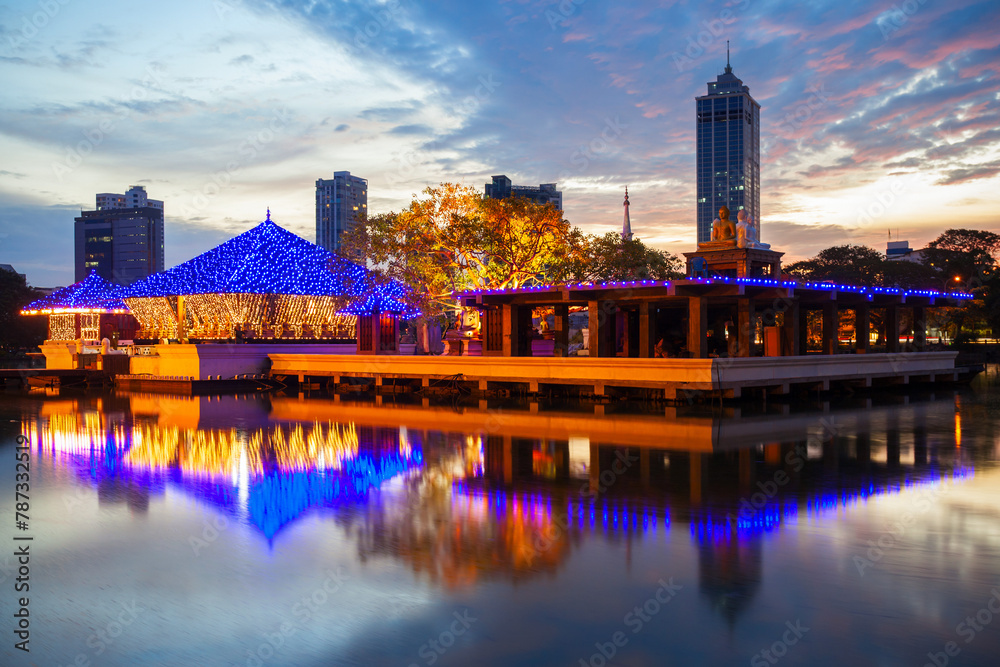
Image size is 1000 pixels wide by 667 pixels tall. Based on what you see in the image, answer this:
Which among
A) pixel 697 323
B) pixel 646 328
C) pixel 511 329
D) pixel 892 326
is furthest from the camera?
pixel 892 326

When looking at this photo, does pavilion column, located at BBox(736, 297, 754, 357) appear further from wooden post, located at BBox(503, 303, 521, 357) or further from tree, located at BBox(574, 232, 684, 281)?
tree, located at BBox(574, 232, 684, 281)

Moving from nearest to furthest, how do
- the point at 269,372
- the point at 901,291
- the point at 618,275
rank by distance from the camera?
1. the point at 901,291
2. the point at 269,372
3. the point at 618,275

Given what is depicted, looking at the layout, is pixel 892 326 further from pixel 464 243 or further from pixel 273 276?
pixel 273 276

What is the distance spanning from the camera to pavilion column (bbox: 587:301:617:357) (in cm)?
2831

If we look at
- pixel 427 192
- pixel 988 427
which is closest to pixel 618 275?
pixel 427 192

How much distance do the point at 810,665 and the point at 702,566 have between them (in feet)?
6.58

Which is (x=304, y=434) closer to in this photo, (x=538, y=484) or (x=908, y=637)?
(x=538, y=484)

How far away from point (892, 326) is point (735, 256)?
9.21 m

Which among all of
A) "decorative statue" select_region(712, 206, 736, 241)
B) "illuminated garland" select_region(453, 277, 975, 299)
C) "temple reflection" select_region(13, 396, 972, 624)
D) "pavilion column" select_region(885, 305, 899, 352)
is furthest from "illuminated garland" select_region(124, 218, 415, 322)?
"pavilion column" select_region(885, 305, 899, 352)

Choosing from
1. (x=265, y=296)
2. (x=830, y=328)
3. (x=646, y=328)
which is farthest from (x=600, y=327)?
(x=265, y=296)

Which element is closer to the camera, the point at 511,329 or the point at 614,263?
the point at 511,329

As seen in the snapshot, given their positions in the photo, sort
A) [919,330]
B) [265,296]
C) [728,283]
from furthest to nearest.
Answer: [265,296] < [919,330] < [728,283]

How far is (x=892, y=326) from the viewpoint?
33375mm

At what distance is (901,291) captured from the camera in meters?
30.6
